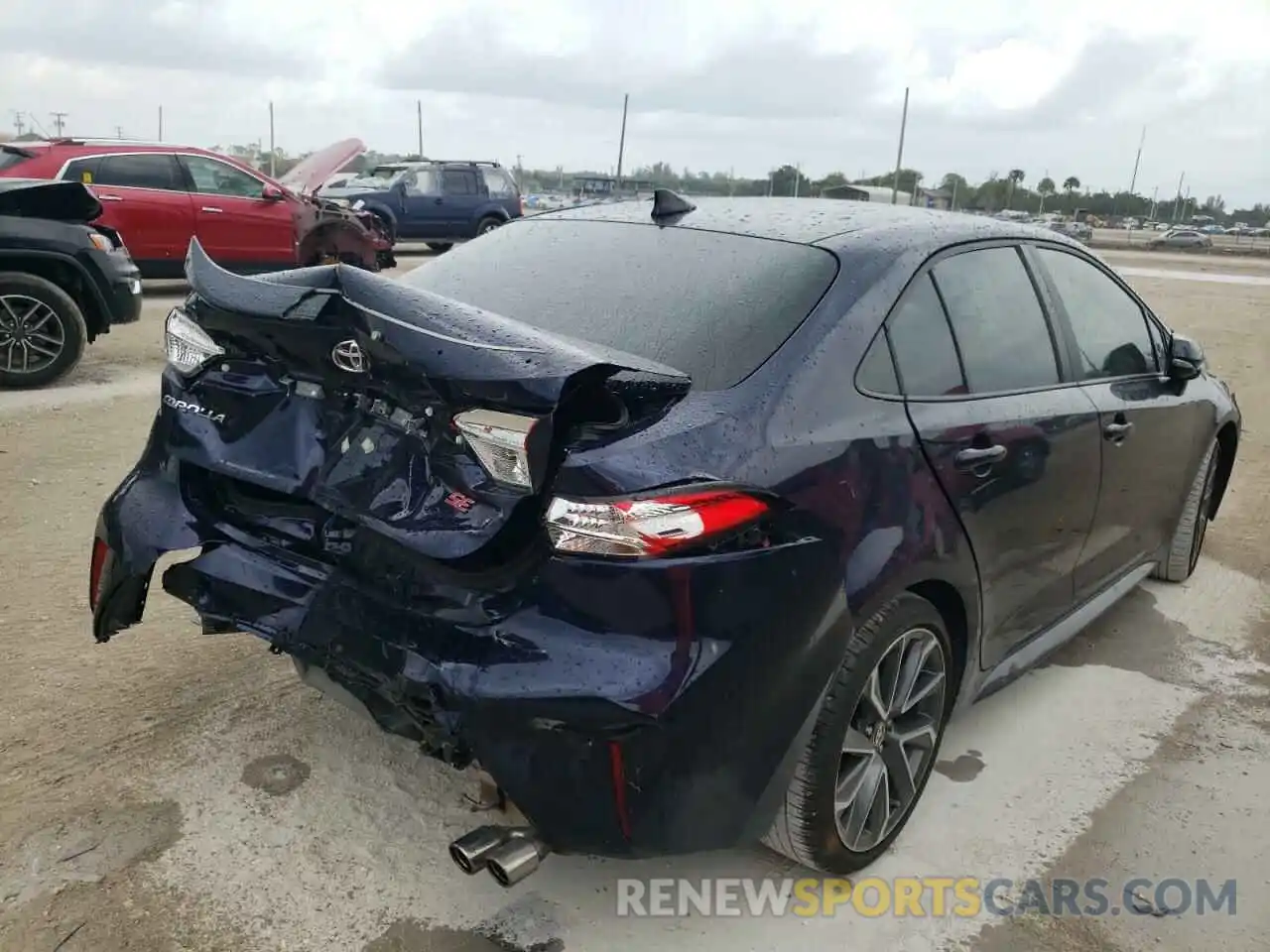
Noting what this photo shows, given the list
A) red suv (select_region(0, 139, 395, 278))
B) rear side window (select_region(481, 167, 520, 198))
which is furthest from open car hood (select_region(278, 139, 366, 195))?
red suv (select_region(0, 139, 395, 278))

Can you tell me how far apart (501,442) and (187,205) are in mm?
11181

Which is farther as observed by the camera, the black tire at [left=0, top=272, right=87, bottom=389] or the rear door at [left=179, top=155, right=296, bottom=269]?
the rear door at [left=179, top=155, right=296, bottom=269]

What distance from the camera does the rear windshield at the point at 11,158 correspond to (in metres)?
10.7

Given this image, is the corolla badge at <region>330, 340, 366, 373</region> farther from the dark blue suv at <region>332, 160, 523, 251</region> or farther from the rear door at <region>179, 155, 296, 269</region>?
the dark blue suv at <region>332, 160, 523, 251</region>

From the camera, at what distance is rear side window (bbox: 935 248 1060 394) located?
286 centimetres

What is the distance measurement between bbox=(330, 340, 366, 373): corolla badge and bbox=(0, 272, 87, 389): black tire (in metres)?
5.98

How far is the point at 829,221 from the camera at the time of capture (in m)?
2.96

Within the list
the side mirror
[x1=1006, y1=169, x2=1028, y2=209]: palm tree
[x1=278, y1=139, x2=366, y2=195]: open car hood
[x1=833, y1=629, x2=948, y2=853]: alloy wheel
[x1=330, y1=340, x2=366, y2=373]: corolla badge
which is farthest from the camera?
[x1=1006, y1=169, x2=1028, y2=209]: palm tree

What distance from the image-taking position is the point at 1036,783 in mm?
3066

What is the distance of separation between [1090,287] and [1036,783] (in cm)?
172

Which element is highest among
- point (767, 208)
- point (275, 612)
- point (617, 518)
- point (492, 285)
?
point (767, 208)

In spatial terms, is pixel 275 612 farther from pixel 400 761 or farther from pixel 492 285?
pixel 492 285

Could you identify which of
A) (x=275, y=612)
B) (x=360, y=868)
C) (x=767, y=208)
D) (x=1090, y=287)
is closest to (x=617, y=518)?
(x=275, y=612)

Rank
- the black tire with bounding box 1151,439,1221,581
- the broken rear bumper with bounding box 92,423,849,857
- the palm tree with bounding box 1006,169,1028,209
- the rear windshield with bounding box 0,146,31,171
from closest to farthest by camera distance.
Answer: the broken rear bumper with bounding box 92,423,849,857
the black tire with bounding box 1151,439,1221,581
the rear windshield with bounding box 0,146,31,171
the palm tree with bounding box 1006,169,1028,209
